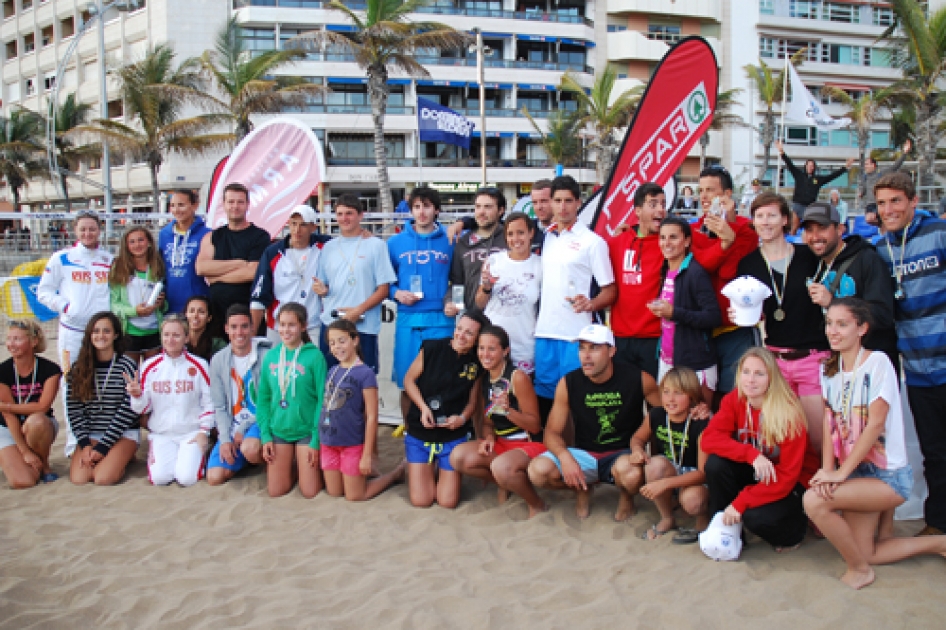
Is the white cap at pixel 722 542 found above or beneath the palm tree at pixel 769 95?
beneath

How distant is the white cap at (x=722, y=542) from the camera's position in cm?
371

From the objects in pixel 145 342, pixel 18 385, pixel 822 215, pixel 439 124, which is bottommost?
pixel 18 385

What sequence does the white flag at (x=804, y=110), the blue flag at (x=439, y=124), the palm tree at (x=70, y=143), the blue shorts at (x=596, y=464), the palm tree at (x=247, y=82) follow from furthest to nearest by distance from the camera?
the palm tree at (x=70, y=143)
the palm tree at (x=247, y=82)
the white flag at (x=804, y=110)
the blue flag at (x=439, y=124)
the blue shorts at (x=596, y=464)

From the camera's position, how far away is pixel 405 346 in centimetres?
545

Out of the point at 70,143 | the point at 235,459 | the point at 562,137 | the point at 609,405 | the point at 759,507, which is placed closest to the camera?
the point at 759,507

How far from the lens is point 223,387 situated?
5.34 metres

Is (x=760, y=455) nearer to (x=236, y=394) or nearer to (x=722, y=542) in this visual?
(x=722, y=542)

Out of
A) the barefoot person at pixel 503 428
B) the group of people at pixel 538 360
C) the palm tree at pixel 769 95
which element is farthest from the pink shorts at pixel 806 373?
the palm tree at pixel 769 95

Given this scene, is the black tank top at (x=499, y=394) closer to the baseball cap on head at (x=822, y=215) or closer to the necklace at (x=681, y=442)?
the necklace at (x=681, y=442)

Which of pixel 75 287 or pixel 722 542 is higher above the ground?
pixel 75 287

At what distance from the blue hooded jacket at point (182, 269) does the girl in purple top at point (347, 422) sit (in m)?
Answer: 1.59

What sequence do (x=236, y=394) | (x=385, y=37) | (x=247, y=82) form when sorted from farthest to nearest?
(x=247, y=82)
(x=385, y=37)
(x=236, y=394)

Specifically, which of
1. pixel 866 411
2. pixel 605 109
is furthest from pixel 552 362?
pixel 605 109

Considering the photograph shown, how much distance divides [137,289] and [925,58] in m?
25.2
